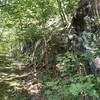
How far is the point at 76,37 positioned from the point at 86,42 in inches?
54.1

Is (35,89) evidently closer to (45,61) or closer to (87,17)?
(45,61)

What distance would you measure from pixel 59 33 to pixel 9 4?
3589 mm

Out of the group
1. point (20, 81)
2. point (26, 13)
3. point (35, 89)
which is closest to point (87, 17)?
point (35, 89)

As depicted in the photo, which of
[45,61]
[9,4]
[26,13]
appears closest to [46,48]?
[45,61]

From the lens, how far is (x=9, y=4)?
41.1ft

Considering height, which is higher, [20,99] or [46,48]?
[46,48]

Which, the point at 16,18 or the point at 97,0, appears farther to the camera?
the point at 16,18

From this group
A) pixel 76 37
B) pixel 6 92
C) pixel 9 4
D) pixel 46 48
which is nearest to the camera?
pixel 76 37

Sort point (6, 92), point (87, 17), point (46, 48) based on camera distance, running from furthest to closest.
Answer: point (46, 48), point (6, 92), point (87, 17)

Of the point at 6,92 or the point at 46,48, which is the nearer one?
the point at 6,92

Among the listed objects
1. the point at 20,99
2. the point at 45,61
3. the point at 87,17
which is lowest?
the point at 20,99

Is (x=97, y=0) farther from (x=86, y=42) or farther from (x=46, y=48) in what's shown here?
Answer: (x=46, y=48)

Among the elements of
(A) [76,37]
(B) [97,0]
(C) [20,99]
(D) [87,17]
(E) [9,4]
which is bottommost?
(C) [20,99]

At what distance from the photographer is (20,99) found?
9227 mm
